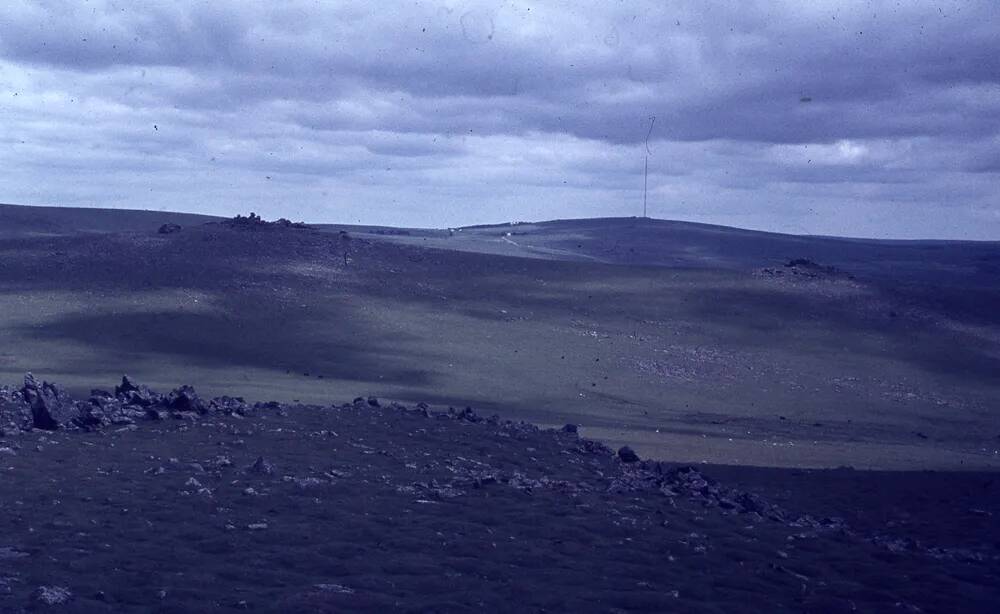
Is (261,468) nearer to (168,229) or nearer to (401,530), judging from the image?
(401,530)

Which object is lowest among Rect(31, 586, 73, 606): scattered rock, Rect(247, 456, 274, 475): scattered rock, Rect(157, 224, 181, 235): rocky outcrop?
Rect(247, 456, 274, 475): scattered rock

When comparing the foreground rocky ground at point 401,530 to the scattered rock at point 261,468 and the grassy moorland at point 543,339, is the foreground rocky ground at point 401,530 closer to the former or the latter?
the scattered rock at point 261,468

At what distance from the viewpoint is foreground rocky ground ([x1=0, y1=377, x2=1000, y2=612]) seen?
8844 millimetres

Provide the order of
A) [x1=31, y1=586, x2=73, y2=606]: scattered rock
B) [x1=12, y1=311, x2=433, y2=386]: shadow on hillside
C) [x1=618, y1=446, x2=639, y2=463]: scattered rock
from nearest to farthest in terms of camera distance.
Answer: [x1=31, y1=586, x2=73, y2=606]: scattered rock → [x1=618, y1=446, x2=639, y2=463]: scattered rock → [x1=12, y1=311, x2=433, y2=386]: shadow on hillside

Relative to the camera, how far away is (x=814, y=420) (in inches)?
1069

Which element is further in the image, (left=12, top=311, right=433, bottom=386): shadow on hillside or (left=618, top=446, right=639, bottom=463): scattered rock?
(left=12, top=311, right=433, bottom=386): shadow on hillside

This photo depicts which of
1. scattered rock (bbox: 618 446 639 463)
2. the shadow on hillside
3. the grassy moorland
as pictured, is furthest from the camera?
the shadow on hillside

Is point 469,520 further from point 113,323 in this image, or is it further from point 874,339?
point 874,339

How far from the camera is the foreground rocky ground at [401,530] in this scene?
8.84 metres

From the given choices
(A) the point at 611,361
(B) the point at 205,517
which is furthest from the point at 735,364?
(B) the point at 205,517

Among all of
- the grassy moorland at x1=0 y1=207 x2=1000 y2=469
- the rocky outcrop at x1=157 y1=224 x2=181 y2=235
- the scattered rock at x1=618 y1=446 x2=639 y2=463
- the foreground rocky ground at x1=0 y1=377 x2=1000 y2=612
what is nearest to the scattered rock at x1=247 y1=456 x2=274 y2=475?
the foreground rocky ground at x1=0 y1=377 x2=1000 y2=612

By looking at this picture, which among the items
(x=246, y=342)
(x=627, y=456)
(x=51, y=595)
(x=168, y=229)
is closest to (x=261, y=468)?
(x=51, y=595)

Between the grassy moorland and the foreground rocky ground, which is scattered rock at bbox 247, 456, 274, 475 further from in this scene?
the grassy moorland

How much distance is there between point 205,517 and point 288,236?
3652 centimetres
